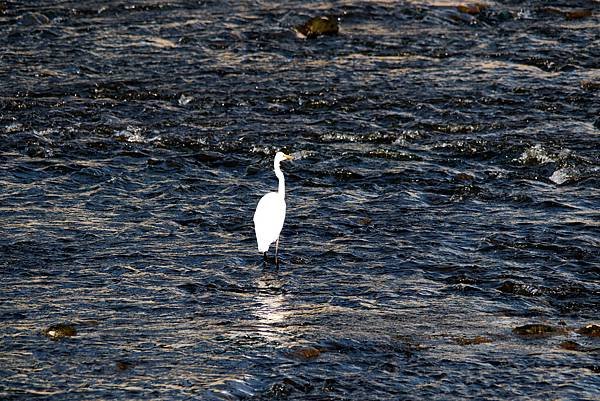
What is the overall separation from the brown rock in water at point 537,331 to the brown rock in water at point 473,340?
0.83 ft

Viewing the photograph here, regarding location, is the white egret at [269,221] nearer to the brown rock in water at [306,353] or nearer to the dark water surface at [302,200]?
the dark water surface at [302,200]

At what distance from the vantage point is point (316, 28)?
16.3 meters

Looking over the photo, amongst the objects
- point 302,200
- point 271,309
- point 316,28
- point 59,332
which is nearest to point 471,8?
point 316,28

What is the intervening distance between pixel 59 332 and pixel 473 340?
2723 millimetres

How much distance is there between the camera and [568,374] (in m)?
6.58

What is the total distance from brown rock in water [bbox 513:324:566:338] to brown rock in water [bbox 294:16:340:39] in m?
9.65

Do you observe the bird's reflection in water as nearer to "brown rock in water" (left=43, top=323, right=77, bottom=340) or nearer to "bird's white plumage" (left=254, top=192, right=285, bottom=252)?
"bird's white plumage" (left=254, top=192, right=285, bottom=252)

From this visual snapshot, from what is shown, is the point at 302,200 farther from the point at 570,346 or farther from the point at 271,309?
the point at 570,346

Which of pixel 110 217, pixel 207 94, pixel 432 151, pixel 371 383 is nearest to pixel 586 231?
pixel 432 151

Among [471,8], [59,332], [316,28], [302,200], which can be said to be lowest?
[302,200]

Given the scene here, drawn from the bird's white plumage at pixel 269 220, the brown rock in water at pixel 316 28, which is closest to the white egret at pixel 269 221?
the bird's white plumage at pixel 269 220

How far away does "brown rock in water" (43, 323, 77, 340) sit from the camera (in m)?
7.05

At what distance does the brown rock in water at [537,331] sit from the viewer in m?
7.17

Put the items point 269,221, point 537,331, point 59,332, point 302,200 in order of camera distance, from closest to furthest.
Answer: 1. point 59,332
2. point 537,331
3. point 269,221
4. point 302,200
